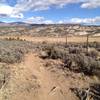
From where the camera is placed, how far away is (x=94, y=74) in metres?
13.6

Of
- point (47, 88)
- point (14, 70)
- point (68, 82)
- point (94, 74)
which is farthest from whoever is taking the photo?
point (14, 70)

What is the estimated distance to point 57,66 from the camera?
1661 cm

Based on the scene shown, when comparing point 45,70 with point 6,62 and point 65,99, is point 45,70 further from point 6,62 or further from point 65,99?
point 65,99

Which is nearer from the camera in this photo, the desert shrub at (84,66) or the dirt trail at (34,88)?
the dirt trail at (34,88)

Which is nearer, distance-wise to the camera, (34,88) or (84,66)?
(34,88)

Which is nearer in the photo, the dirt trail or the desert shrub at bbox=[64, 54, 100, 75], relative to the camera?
the dirt trail

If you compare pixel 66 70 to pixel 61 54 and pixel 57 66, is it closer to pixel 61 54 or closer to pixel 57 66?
pixel 57 66

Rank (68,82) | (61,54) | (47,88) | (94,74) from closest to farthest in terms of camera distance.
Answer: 1. (47,88)
2. (68,82)
3. (94,74)
4. (61,54)

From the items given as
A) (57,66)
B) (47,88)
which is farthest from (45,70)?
(47,88)

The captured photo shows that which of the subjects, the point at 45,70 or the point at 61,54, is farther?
the point at 61,54

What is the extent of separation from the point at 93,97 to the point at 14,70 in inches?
255

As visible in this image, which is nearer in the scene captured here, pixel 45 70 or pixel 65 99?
pixel 65 99

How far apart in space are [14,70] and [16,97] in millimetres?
4821

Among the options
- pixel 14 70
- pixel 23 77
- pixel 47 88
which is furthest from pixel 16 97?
pixel 14 70
